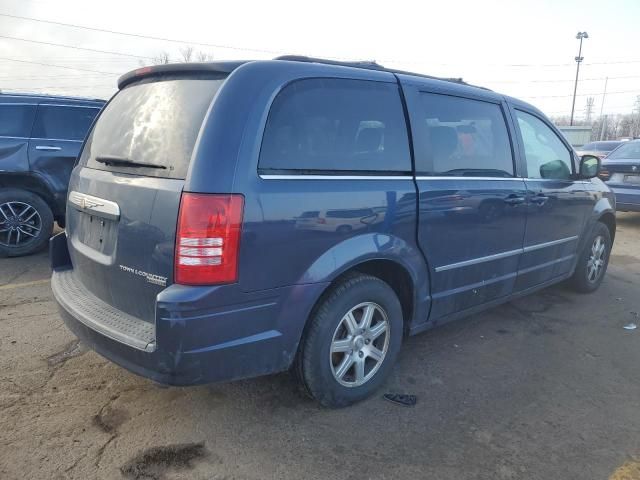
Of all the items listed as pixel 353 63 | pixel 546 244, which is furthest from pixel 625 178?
pixel 353 63

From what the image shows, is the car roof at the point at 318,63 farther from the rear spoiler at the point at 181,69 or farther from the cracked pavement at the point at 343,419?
the cracked pavement at the point at 343,419

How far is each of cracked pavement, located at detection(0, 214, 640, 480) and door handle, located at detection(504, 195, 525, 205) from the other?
113 centimetres

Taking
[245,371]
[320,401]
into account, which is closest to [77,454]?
[245,371]

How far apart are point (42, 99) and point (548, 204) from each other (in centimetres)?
593

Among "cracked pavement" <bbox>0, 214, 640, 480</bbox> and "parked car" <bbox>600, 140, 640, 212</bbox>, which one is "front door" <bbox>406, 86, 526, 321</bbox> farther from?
"parked car" <bbox>600, 140, 640, 212</bbox>

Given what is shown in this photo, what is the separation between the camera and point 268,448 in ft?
8.41

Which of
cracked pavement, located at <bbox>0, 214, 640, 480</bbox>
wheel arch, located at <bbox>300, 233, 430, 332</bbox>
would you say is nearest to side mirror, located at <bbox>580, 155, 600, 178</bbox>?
cracked pavement, located at <bbox>0, 214, 640, 480</bbox>

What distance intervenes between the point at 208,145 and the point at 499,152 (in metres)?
2.46

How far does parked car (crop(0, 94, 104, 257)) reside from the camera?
5.89m

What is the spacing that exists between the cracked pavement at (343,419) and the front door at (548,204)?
700 mm

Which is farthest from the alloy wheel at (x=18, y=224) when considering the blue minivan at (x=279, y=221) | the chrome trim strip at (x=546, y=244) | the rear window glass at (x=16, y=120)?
the chrome trim strip at (x=546, y=244)

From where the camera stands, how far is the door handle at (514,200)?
3.75 m

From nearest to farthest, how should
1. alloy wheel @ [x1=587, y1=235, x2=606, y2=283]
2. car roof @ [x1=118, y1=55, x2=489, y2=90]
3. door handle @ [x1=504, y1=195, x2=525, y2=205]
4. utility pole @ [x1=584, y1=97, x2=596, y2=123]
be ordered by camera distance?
car roof @ [x1=118, y1=55, x2=489, y2=90] < door handle @ [x1=504, y1=195, x2=525, y2=205] < alloy wheel @ [x1=587, y1=235, x2=606, y2=283] < utility pole @ [x1=584, y1=97, x2=596, y2=123]

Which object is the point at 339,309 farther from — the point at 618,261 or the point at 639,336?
the point at 618,261
